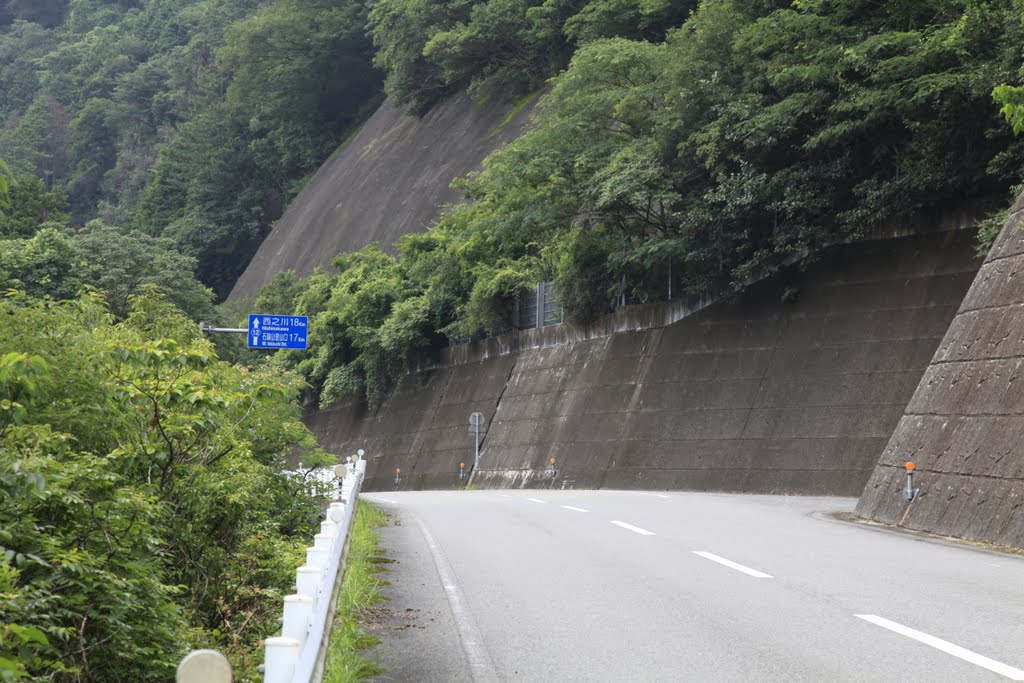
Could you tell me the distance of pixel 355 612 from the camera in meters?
9.31

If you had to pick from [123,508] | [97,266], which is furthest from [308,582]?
[97,266]

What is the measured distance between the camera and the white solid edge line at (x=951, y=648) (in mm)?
6598

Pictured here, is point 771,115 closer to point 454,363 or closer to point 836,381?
point 836,381

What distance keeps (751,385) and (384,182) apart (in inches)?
1561

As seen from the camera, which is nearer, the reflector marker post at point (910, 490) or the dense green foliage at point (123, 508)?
the dense green foliage at point (123, 508)

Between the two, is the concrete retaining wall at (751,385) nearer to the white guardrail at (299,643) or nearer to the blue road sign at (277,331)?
the blue road sign at (277,331)

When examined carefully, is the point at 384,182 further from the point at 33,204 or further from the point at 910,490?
the point at 910,490

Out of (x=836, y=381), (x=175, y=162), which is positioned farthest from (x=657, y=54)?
(x=175, y=162)

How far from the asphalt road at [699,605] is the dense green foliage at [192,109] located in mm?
68834

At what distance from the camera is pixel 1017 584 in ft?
33.4

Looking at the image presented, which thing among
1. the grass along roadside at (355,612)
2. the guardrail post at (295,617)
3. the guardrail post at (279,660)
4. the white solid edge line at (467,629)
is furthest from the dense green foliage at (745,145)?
the guardrail post at (279,660)

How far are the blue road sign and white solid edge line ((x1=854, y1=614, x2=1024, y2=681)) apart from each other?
79.9 feet

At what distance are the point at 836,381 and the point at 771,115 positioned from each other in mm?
6549

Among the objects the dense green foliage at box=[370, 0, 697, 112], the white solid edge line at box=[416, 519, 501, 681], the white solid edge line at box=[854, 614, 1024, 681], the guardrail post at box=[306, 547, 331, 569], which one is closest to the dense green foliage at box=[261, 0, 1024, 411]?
the dense green foliage at box=[370, 0, 697, 112]
